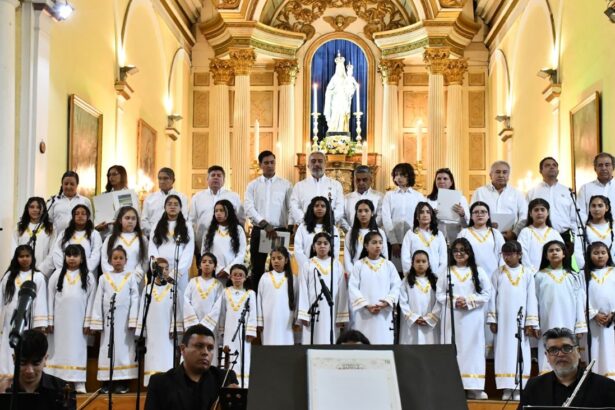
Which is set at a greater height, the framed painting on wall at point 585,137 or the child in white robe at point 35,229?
the framed painting on wall at point 585,137

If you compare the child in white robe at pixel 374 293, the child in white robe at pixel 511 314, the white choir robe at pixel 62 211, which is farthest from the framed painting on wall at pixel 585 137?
the white choir robe at pixel 62 211

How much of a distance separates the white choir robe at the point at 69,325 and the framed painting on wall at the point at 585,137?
655cm

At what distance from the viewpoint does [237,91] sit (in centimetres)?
1728

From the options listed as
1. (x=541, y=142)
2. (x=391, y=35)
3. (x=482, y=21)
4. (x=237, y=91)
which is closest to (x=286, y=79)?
(x=237, y=91)

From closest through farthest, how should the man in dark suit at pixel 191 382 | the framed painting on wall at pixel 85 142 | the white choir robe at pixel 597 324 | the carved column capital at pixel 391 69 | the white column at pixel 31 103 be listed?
the man in dark suit at pixel 191 382 < the white choir robe at pixel 597 324 < the white column at pixel 31 103 < the framed painting on wall at pixel 85 142 < the carved column capital at pixel 391 69

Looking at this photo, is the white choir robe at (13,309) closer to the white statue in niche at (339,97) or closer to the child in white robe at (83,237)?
the child in white robe at (83,237)

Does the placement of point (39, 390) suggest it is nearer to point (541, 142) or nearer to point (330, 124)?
point (541, 142)

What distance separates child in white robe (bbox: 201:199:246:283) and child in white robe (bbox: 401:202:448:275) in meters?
1.67

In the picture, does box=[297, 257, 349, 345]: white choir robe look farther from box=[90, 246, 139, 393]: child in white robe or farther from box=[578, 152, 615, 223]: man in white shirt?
box=[578, 152, 615, 223]: man in white shirt

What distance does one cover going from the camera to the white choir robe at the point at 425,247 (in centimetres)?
820

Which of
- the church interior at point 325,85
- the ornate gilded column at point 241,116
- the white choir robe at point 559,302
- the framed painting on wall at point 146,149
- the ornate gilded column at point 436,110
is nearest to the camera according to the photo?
the white choir robe at point 559,302

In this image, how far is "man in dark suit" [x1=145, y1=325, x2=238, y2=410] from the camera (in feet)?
15.0

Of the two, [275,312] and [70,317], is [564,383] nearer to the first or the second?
[275,312]

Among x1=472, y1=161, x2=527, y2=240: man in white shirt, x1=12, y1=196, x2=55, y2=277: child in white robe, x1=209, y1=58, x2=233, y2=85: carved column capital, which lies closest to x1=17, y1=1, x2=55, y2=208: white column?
x1=12, y1=196, x2=55, y2=277: child in white robe
